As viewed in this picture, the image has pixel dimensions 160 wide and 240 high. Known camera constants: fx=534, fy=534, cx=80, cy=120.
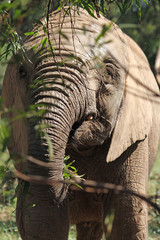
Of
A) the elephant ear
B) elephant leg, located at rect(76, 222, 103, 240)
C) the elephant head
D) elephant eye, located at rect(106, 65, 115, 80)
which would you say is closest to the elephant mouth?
the elephant head

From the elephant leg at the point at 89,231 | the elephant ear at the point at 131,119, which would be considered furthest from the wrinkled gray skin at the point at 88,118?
the elephant leg at the point at 89,231

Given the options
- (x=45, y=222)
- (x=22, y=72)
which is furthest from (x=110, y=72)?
(x=45, y=222)

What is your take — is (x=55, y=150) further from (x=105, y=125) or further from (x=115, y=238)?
(x=115, y=238)

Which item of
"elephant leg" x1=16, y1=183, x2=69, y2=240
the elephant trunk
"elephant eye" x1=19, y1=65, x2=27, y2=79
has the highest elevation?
"elephant eye" x1=19, y1=65, x2=27, y2=79

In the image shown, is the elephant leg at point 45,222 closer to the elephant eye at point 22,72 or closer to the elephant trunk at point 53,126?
the elephant trunk at point 53,126

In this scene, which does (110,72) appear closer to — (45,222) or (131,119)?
(131,119)

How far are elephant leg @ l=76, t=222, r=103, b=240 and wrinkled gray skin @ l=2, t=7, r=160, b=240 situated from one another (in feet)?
2.48

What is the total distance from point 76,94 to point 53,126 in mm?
341

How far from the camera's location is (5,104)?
13.4ft

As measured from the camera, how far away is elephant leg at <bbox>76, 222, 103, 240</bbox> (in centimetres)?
479

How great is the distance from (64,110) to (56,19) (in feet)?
2.66

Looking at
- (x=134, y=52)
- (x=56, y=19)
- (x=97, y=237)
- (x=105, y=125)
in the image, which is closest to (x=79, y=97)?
(x=105, y=125)

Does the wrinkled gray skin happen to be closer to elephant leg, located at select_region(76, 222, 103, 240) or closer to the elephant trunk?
the elephant trunk

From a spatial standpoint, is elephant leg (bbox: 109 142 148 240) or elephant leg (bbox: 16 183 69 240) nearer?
elephant leg (bbox: 16 183 69 240)
